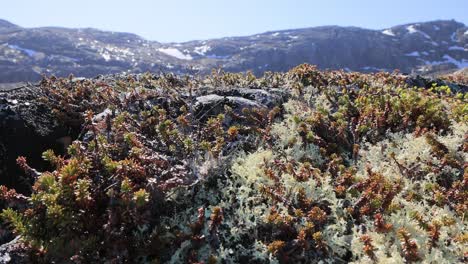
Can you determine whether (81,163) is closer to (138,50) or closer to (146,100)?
(146,100)

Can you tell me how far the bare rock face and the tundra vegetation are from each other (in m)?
1.30

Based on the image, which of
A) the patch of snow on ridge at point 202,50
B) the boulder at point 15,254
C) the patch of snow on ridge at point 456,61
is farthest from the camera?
the patch of snow on ridge at point 202,50

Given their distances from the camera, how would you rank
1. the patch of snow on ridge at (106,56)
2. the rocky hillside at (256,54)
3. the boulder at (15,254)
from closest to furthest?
1. the boulder at (15,254)
2. the rocky hillside at (256,54)
3. the patch of snow on ridge at (106,56)

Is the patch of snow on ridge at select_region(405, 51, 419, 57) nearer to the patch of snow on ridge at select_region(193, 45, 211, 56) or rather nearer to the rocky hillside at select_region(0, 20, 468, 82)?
the rocky hillside at select_region(0, 20, 468, 82)

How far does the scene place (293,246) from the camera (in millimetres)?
4852

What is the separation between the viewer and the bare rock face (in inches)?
296

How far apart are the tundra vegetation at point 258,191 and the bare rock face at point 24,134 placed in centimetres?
130

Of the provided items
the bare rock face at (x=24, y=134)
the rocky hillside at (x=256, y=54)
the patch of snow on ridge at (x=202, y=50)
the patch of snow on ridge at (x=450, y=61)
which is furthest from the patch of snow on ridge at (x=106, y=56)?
the bare rock face at (x=24, y=134)

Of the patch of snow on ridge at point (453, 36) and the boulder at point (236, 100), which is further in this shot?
the patch of snow on ridge at point (453, 36)

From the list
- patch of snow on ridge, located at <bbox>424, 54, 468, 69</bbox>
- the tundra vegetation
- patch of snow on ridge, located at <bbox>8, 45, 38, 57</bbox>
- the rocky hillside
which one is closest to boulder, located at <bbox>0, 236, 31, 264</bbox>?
the tundra vegetation

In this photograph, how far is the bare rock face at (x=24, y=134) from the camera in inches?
296

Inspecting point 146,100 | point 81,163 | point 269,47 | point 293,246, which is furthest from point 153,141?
point 269,47

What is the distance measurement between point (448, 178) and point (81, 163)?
5.22 meters

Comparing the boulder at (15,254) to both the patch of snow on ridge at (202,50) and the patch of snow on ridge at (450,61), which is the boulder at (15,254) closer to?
the patch of snow on ridge at (450,61)
